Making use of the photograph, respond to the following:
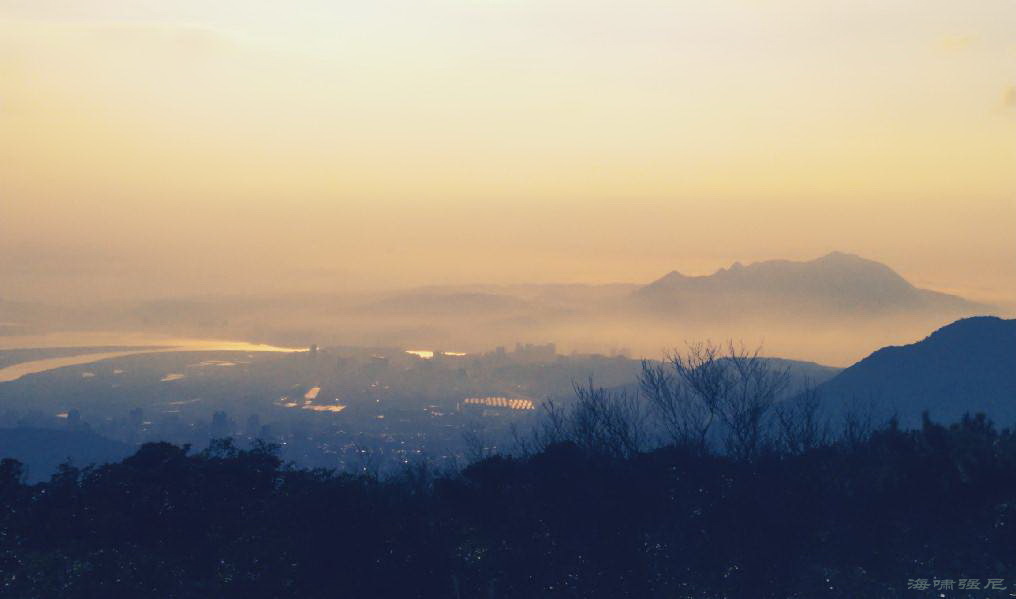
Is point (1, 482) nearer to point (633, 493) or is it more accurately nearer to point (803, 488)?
point (633, 493)

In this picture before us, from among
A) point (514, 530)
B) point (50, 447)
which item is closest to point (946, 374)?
point (514, 530)

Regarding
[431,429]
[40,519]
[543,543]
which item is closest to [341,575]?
[543,543]

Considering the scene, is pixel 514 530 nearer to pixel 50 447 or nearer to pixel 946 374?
pixel 946 374

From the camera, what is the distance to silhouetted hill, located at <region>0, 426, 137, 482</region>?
447ft

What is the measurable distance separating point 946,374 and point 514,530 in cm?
10127

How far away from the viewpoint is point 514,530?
2400 cm

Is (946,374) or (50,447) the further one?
Result: (50,447)

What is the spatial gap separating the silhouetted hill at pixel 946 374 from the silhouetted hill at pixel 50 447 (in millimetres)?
89754

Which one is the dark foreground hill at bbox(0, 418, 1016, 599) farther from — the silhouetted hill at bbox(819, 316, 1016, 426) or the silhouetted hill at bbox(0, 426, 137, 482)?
the silhouetted hill at bbox(0, 426, 137, 482)

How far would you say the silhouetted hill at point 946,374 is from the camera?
10512 centimetres

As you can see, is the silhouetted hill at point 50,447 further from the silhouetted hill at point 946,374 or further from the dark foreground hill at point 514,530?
the dark foreground hill at point 514,530

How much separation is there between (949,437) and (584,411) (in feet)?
42.2

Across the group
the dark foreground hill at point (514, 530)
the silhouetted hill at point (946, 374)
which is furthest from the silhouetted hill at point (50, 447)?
the dark foreground hill at point (514, 530)

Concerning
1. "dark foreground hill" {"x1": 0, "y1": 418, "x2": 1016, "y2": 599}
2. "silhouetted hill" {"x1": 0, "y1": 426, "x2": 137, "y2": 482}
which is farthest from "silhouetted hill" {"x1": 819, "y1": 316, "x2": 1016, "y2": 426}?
"silhouetted hill" {"x1": 0, "y1": 426, "x2": 137, "y2": 482}
